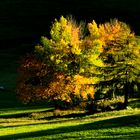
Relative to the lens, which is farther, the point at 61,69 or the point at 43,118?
the point at 61,69

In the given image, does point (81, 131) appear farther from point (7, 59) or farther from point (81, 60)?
point (7, 59)

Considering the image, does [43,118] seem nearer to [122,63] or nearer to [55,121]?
[55,121]

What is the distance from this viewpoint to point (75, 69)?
237 feet

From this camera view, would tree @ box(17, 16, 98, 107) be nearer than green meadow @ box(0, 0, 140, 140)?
No

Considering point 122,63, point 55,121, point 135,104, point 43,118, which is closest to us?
point 55,121

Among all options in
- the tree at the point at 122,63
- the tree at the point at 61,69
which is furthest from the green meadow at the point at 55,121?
the tree at the point at 122,63

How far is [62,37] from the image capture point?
7319 cm

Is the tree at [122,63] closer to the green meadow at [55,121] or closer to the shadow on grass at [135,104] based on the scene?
the shadow on grass at [135,104]

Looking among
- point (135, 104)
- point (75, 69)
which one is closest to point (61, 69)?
point (75, 69)

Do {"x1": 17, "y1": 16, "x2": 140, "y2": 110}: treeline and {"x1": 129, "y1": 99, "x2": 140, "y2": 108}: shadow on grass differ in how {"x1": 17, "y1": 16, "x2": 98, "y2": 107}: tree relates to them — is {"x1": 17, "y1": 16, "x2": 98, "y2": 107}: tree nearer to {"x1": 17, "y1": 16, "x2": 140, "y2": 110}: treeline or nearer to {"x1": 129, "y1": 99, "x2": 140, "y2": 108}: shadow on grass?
{"x1": 17, "y1": 16, "x2": 140, "y2": 110}: treeline

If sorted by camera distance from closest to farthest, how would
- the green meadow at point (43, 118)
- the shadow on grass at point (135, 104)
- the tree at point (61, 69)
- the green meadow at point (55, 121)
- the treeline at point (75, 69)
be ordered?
the green meadow at point (55, 121), the green meadow at point (43, 118), the treeline at point (75, 69), the tree at point (61, 69), the shadow on grass at point (135, 104)

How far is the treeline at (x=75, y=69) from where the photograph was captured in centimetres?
7031

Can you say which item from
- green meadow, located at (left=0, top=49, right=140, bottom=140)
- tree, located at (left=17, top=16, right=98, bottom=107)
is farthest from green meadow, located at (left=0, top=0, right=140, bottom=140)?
tree, located at (left=17, top=16, right=98, bottom=107)

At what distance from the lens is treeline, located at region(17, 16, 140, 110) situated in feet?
231
